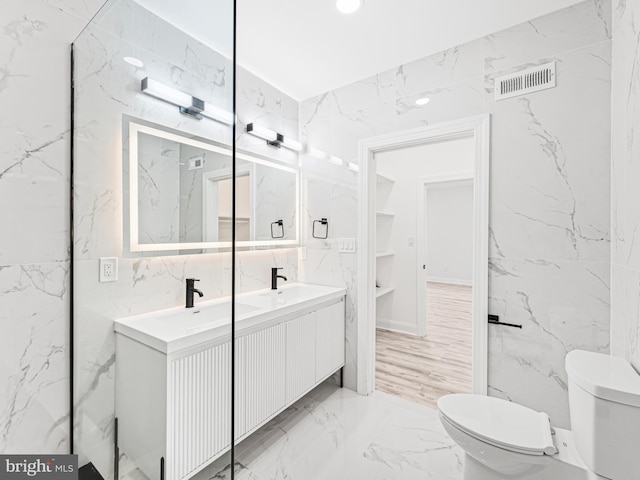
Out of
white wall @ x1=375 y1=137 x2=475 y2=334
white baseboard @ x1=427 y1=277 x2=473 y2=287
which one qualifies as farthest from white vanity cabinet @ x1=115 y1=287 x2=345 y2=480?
white baseboard @ x1=427 y1=277 x2=473 y2=287

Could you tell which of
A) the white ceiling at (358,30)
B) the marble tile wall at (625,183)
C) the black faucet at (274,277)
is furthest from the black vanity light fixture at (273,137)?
the marble tile wall at (625,183)

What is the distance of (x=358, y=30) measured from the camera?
74.3 inches

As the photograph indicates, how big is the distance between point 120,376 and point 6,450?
1.64 ft

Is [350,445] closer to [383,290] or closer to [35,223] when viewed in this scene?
[35,223]

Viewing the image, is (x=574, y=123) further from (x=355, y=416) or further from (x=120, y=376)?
(x=120, y=376)

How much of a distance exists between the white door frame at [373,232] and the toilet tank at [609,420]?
0.76m

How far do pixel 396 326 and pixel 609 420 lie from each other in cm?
307

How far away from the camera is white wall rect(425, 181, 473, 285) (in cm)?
716

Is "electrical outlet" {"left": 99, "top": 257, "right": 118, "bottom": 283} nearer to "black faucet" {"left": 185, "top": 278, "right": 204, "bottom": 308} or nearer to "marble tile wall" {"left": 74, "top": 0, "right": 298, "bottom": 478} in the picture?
"marble tile wall" {"left": 74, "top": 0, "right": 298, "bottom": 478}

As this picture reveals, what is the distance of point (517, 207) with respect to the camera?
5.95 feet

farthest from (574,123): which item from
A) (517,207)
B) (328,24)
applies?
(328,24)

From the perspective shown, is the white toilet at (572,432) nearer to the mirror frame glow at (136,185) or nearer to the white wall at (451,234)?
the mirror frame glow at (136,185)

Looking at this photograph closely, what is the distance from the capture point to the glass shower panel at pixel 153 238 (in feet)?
3.22

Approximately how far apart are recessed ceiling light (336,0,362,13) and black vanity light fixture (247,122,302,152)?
1011 mm
